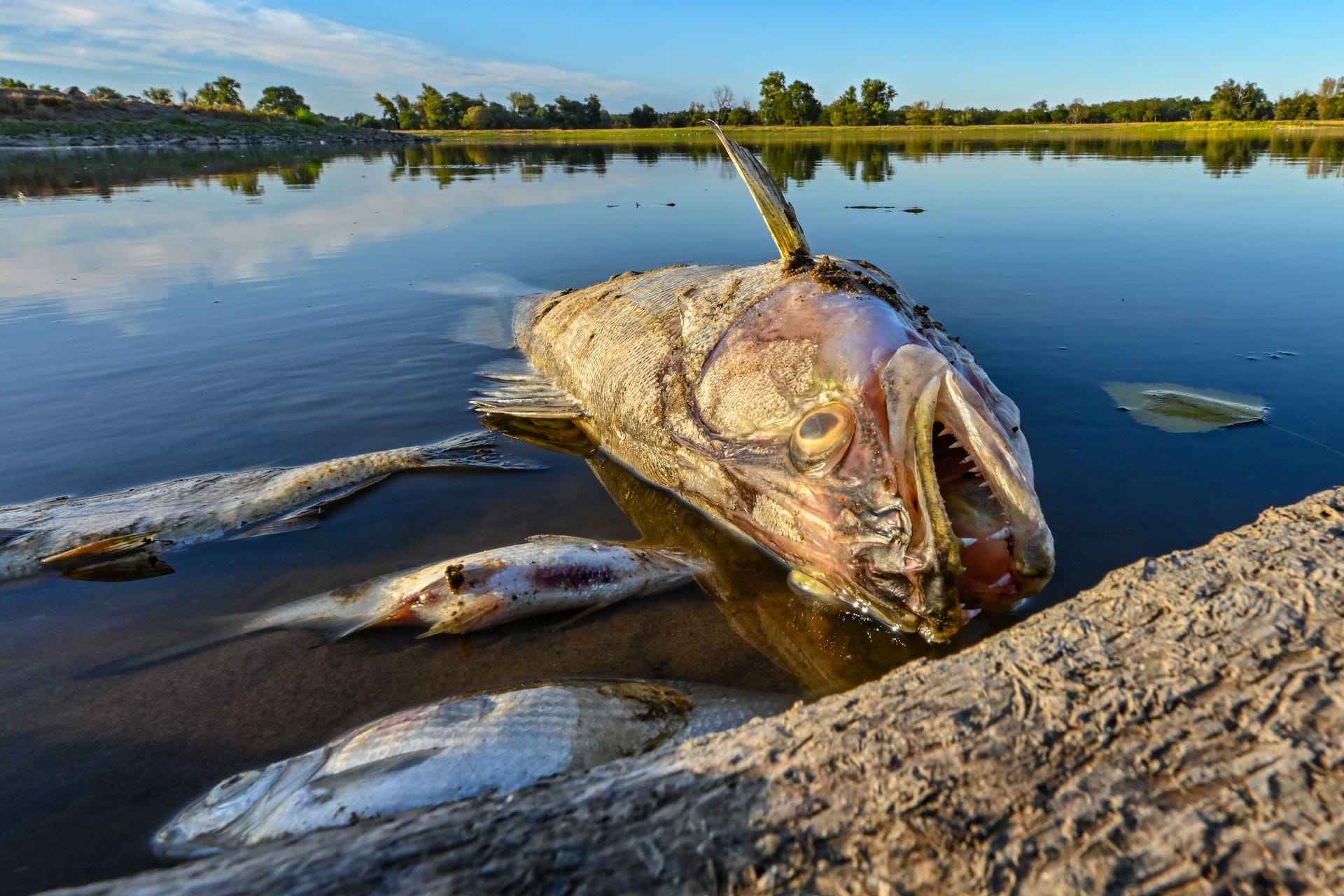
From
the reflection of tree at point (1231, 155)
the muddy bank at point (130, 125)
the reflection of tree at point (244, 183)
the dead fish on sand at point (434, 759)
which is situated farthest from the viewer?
the muddy bank at point (130, 125)

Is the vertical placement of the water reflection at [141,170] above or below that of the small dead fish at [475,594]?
above

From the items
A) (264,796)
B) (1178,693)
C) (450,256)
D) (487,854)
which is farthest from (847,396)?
(450,256)

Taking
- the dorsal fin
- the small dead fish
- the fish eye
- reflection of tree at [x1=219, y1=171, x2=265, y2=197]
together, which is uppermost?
reflection of tree at [x1=219, y1=171, x2=265, y2=197]

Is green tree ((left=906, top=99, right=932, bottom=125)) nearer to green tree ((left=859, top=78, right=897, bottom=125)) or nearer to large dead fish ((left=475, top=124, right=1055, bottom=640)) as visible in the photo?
green tree ((left=859, top=78, right=897, bottom=125))

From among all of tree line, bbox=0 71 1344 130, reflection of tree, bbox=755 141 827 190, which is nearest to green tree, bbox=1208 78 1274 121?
tree line, bbox=0 71 1344 130

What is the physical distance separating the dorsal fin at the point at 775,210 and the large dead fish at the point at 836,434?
0.01m

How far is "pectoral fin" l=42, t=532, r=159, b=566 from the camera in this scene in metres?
3.45

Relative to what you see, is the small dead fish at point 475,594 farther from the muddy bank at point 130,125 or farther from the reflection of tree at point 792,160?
the muddy bank at point 130,125

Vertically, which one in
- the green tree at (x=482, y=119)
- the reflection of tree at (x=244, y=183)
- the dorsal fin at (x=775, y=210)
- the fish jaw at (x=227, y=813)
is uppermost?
the green tree at (x=482, y=119)

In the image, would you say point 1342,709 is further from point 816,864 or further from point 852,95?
point 852,95

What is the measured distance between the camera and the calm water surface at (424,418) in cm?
269

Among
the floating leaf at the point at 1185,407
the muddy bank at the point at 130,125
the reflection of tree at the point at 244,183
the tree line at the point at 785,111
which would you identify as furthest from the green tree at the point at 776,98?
the floating leaf at the point at 1185,407

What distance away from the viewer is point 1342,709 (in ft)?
4.48

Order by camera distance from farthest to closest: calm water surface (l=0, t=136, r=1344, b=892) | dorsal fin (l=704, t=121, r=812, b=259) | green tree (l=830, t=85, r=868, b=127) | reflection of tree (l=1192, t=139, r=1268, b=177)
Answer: green tree (l=830, t=85, r=868, b=127) → reflection of tree (l=1192, t=139, r=1268, b=177) → dorsal fin (l=704, t=121, r=812, b=259) → calm water surface (l=0, t=136, r=1344, b=892)
